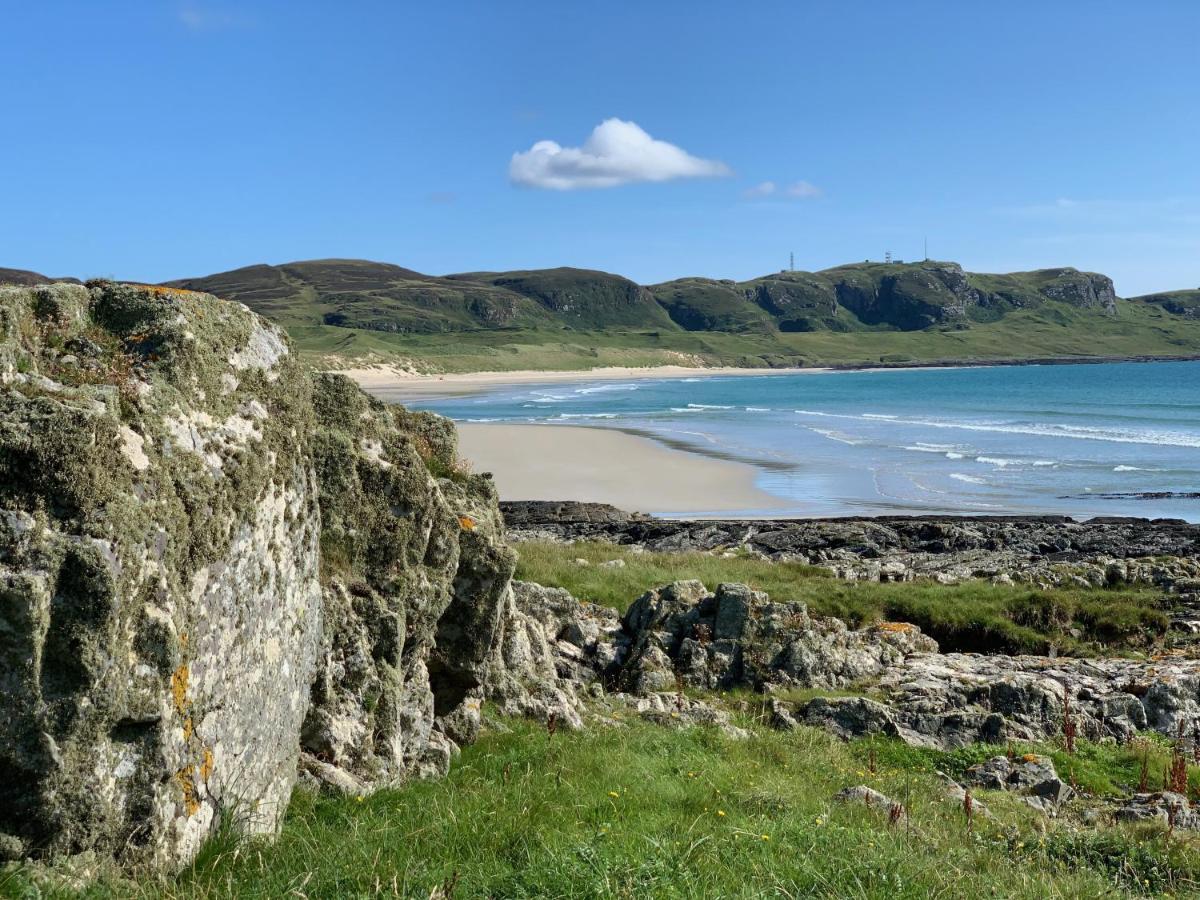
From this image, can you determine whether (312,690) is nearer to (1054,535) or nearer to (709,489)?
(1054,535)

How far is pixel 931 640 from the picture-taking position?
16.7 metres

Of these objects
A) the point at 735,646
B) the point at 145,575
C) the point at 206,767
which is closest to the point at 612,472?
the point at 735,646

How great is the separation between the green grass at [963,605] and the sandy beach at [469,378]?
262 feet

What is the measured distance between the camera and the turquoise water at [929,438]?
38781 millimetres

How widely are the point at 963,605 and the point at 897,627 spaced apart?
2258mm

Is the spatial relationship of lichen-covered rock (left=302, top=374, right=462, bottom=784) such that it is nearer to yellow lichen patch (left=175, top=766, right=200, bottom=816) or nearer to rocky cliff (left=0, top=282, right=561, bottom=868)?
rocky cliff (left=0, top=282, right=561, bottom=868)

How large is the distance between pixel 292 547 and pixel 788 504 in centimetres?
3183

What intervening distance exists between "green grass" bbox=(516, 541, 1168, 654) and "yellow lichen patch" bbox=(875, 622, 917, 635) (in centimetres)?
73

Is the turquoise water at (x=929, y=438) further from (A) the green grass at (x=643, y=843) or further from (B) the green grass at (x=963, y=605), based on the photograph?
(A) the green grass at (x=643, y=843)

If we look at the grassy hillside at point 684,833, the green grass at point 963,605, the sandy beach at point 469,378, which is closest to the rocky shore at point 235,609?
the grassy hillside at point 684,833

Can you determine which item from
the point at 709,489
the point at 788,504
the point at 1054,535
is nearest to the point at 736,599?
the point at 1054,535

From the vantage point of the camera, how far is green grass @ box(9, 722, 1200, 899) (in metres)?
4.90

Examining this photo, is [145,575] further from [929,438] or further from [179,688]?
[929,438]

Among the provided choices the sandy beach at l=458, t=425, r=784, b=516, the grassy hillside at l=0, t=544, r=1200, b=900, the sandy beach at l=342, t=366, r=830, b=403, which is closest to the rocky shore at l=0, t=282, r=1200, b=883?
the grassy hillside at l=0, t=544, r=1200, b=900
